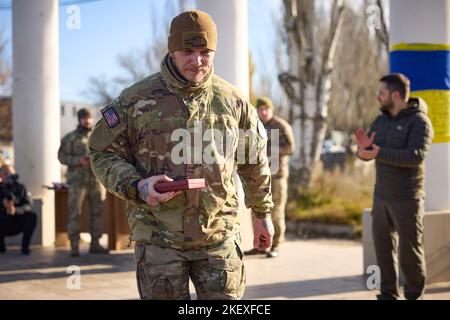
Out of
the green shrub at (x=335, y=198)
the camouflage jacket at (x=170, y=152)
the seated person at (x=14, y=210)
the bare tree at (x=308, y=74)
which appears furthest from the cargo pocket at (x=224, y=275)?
the bare tree at (x=308, y=74)

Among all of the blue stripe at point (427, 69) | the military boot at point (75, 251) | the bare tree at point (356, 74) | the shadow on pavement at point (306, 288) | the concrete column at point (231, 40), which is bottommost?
the shadow on pavement at point (306, 288)

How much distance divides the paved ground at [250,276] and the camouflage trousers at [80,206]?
347 millimetres

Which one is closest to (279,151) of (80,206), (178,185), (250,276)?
(250,276)

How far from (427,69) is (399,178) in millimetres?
1672

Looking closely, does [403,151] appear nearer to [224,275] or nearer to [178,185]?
[224,275]

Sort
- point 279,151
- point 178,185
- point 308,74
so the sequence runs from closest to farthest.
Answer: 1. point 178,185
2. point 279,151
3. point 308,74

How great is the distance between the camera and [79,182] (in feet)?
32.1

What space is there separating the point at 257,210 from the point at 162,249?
1.98ft

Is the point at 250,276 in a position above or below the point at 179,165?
below

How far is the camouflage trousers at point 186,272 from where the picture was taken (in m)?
3.37

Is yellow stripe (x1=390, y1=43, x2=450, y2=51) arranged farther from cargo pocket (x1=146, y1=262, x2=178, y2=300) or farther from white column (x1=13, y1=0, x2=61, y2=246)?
white column (x1=13, y1=0, x2=61, y2=246)

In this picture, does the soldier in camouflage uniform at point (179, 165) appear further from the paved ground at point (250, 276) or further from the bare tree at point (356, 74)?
the bare tree at point (356, 74)

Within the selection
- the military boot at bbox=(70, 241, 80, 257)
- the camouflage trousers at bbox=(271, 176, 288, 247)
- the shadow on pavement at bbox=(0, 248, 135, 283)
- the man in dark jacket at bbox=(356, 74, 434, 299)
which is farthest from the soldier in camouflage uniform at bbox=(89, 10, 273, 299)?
the military boot at bbox=(70, 241, 80, 257)

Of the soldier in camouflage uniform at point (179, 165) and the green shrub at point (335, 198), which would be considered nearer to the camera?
the soldier in camouflage uniform at point (179, 165)
